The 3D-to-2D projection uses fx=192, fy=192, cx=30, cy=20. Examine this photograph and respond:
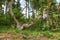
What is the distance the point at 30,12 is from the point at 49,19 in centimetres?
258

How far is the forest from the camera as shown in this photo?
7.97 metres

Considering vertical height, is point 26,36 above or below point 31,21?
below

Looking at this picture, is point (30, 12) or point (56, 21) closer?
point (56, 21)

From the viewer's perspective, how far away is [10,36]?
780 cm

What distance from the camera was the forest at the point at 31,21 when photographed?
7.97 meters

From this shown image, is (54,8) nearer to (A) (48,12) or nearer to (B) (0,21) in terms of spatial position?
(A) (48,12)

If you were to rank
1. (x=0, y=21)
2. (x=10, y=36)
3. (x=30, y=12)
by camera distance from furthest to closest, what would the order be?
(x=30, y=12), (x=0, y=21), (x=10, y=36)

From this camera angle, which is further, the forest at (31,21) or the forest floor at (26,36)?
the forest at (31,21)

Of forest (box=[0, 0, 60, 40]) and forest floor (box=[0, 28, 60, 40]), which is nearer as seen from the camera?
forest floor (box=[0, 28, 60, 40])

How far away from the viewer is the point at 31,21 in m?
9.28

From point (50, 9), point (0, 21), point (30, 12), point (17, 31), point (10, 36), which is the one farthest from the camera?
point (30, 12)

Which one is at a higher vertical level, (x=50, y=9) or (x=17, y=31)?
(x=50, y=9)

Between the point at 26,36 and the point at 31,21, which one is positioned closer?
the point at 26,36

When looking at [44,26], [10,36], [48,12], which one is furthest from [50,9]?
[10,36]
